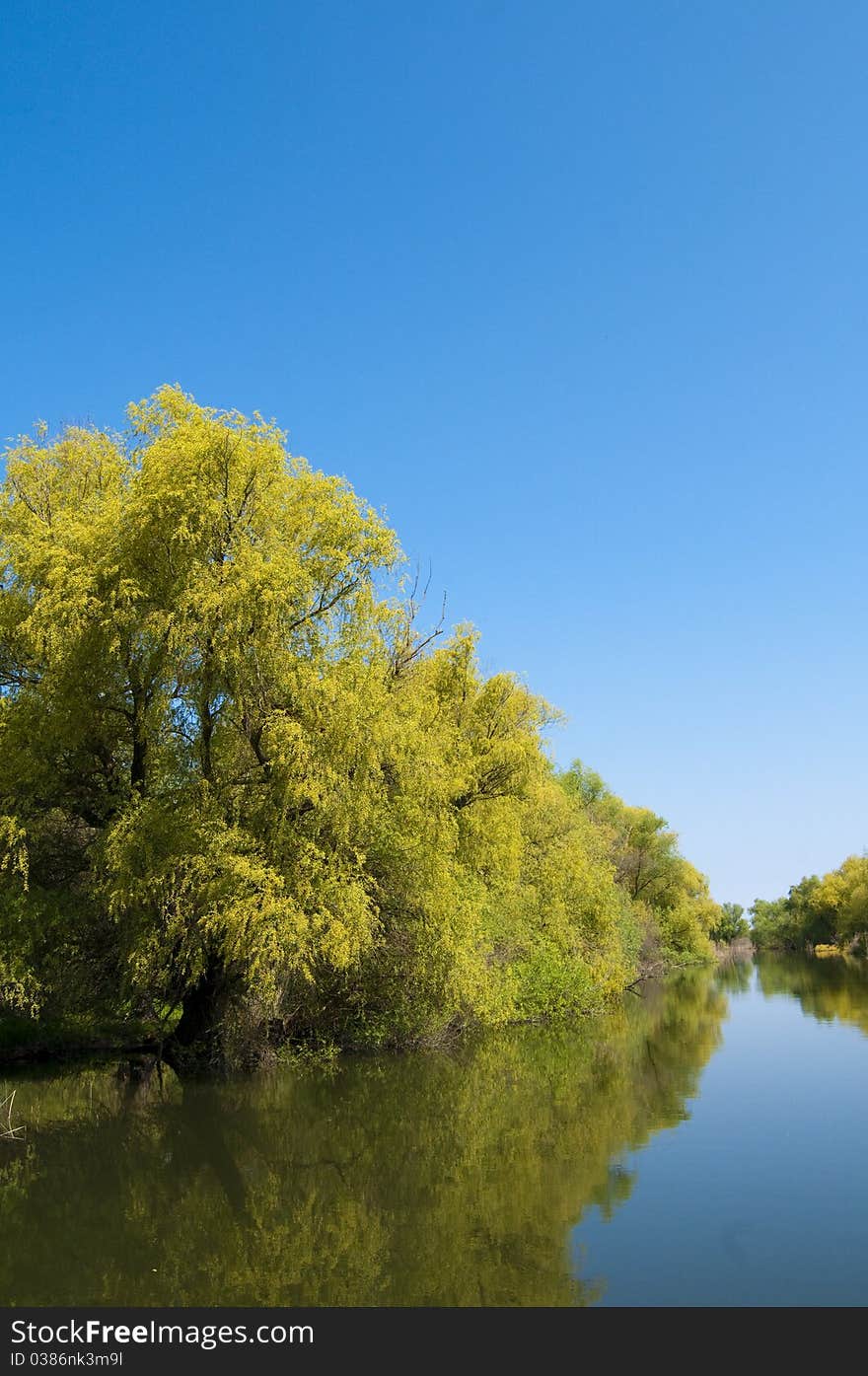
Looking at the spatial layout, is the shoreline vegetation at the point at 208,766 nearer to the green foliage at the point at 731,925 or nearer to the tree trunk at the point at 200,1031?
the tree trunk at the point at 200,1031

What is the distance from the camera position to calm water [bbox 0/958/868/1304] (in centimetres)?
867

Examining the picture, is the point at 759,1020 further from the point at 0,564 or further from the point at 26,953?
the point at 0,564

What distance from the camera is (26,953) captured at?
19.1 metres

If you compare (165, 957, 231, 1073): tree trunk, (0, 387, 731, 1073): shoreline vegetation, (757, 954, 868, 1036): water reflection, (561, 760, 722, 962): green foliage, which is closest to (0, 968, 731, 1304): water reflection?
(165, 957, 231, 1073): tree trunk

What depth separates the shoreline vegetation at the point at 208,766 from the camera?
→ 1898cm

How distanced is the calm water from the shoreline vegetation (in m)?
2.27

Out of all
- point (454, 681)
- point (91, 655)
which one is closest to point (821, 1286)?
point (91, 655)

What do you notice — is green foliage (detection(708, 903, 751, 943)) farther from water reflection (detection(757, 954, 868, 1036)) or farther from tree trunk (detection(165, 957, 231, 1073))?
tree trunk (detection(165, 957, 231, 1073))

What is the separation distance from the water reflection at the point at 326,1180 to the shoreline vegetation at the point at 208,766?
6.86ft

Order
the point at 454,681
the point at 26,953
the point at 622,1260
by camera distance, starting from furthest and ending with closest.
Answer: the point at 454,681, the point at 26,953, the point at 622,1260

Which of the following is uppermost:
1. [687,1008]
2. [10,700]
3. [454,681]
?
[454,681]

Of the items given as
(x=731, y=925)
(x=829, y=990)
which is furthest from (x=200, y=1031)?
(x=731, y=925)

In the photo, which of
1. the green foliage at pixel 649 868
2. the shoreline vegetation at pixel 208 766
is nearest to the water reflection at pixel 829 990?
the green foliage at pixel 649 868

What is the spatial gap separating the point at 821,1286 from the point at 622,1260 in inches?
68.6
